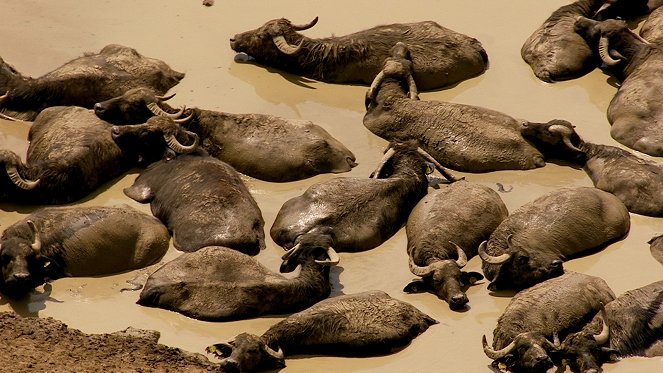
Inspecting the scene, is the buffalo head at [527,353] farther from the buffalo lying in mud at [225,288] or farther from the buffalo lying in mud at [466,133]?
the buffalo lying in mud at [466,133]

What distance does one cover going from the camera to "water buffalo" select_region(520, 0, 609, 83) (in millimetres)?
17328

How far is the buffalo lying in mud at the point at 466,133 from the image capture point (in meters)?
15.4

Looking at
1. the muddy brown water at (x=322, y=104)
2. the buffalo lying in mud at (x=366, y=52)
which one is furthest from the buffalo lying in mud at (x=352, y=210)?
the buffalo lying in mud at (x=366, y=52)

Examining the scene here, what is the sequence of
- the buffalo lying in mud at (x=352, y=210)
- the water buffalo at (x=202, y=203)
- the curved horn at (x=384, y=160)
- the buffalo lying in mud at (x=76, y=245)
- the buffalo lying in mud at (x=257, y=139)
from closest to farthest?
→ the buffalo lying in mud at (x=76, y=245)
the water buffalo at (x=202, y=203)
the buffalo lying in mud at (x=352, y=210)
the curved horn at (x=384, y=160)
the buffalo lying in mud at (x=257, y=139)

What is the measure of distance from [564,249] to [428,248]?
1.27 m

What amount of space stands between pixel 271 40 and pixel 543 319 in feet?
21.2

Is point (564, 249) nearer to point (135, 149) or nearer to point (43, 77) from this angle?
point (135, 149)

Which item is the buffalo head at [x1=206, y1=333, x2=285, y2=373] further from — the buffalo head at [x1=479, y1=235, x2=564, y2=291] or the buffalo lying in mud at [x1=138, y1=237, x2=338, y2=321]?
the buffalo head at [x1=479, y1=235, x2=564, y2=291]

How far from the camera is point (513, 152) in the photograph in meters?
15.4

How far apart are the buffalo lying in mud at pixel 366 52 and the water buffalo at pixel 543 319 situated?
15.8ft

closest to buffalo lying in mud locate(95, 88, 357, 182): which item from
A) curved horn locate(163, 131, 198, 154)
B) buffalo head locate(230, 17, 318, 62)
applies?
curved horn locate(163, 131, 198, 154)

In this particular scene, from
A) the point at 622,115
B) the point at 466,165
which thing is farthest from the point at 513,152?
the point at 622,115

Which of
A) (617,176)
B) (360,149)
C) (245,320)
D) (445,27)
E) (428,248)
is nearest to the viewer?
(245,320)

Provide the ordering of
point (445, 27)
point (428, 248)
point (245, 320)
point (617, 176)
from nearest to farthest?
point (245, 320)
point (428, 248)
point (617, 176)
point (445, 27)
